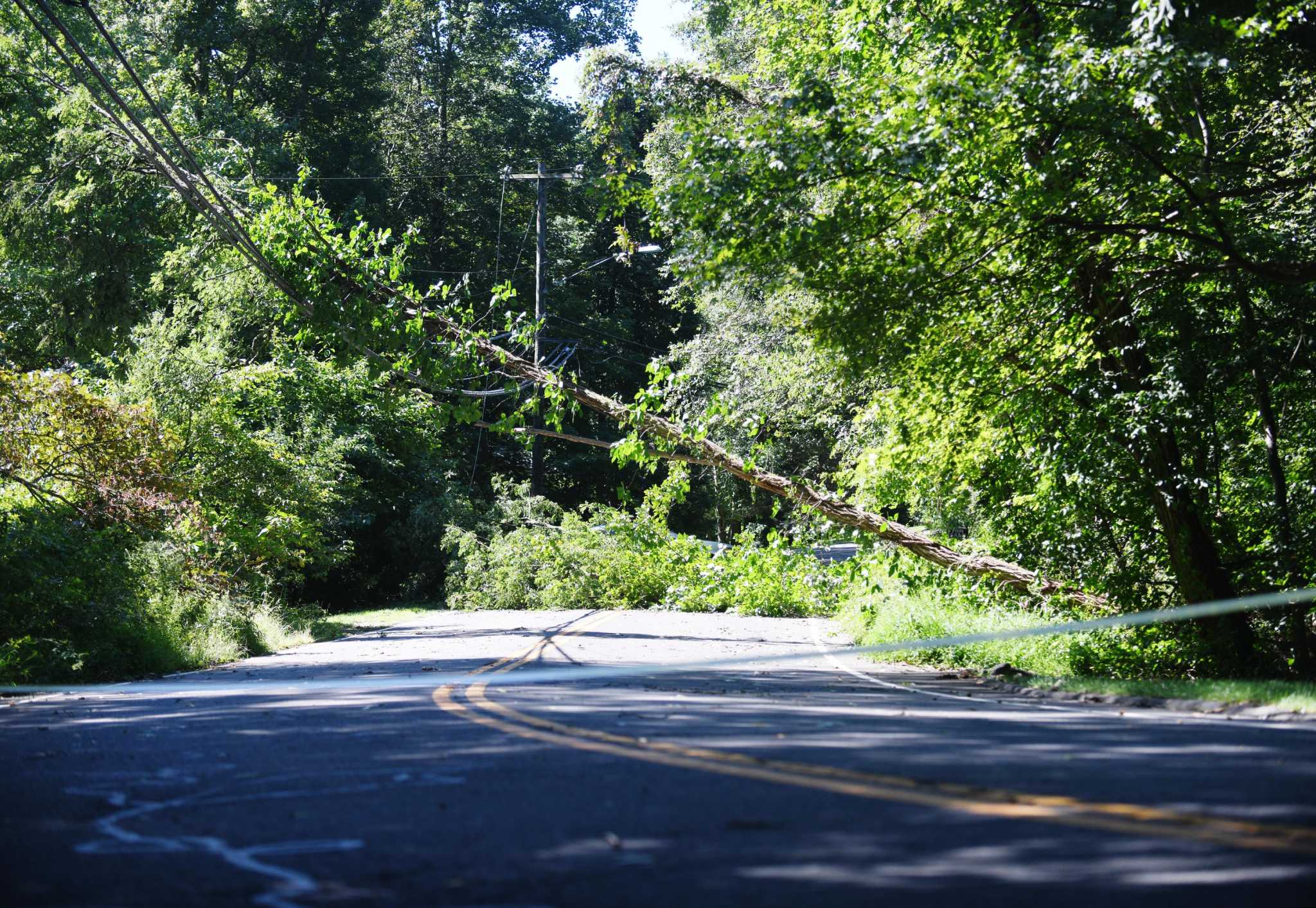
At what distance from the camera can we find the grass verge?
885 centimetres

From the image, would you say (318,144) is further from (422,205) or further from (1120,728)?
(1120,728)

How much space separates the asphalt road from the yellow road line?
0.7 inches

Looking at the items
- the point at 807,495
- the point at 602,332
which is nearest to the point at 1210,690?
the point at 807,495

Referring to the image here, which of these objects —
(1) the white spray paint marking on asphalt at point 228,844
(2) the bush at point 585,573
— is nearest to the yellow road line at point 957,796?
(1) the white spray paint marking on asphalt at point 228,844

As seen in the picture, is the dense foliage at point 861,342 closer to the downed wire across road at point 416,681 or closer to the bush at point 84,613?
the bush at point 84,613

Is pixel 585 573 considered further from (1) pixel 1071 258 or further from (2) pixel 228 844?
(2) pixel 228 844

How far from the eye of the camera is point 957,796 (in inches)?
183

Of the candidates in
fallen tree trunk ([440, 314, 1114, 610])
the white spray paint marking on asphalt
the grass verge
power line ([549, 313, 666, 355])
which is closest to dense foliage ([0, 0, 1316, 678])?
fallen tree trunk ([440, 314, 1114, 610])

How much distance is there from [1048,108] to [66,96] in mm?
25036

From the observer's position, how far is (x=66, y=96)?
27.7 m

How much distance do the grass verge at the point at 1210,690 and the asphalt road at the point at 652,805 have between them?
101 cm

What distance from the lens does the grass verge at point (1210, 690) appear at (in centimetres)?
885

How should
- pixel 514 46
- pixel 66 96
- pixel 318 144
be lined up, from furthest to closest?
1. pixel 514 46
2. pixel 318 144
3. pixel 66 96

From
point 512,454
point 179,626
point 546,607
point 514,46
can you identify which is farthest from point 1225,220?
point 514,46
